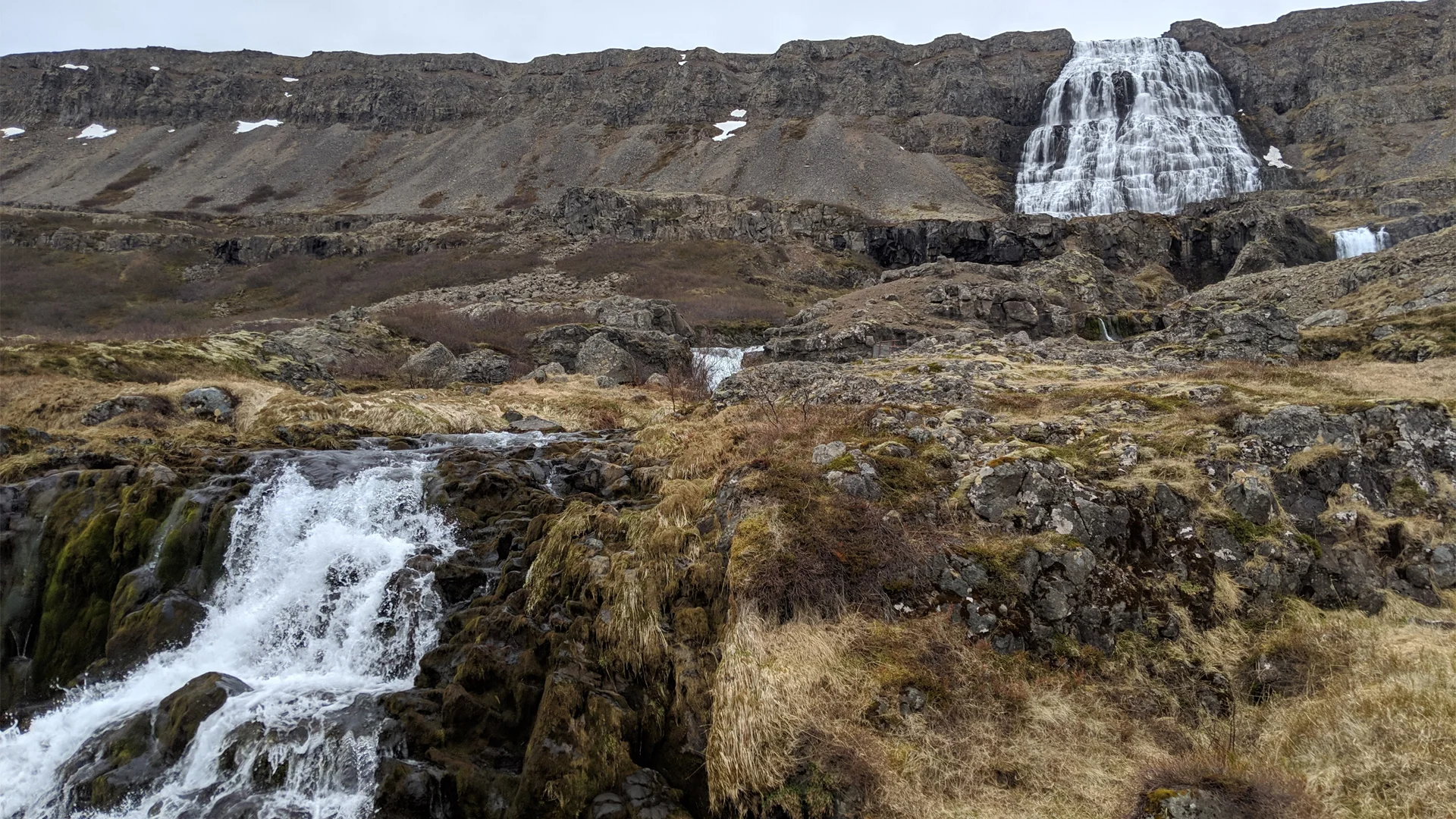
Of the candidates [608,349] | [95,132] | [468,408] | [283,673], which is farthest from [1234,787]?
[95,132]

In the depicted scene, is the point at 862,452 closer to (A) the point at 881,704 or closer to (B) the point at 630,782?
(A) the point at 881,704

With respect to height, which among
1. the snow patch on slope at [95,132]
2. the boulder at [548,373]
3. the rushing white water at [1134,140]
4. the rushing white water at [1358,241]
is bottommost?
the boulder at [548,373]

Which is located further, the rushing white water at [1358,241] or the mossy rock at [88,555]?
the rushing white water at [1358,241]

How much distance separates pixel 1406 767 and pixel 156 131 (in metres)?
158

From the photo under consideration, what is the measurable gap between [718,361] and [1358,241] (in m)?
51.3

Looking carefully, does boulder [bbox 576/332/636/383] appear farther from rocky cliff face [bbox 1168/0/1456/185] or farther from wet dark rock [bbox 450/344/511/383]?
rocky cliff face [bbox 1168/0/1456/185]

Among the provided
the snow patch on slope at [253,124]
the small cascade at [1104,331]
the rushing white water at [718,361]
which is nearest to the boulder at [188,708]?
the rushing white water at [718,361]

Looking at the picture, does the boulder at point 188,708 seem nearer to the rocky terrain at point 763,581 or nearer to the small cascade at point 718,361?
the rocky terrain at point 763,581

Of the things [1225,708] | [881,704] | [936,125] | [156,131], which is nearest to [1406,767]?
[1225,708]

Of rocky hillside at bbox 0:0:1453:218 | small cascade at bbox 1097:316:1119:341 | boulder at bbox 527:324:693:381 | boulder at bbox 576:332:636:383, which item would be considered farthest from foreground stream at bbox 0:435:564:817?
rocky hillside at bbox 0:0:1453:218

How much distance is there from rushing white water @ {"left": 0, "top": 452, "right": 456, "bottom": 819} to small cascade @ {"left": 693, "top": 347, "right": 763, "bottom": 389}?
20.3 metres

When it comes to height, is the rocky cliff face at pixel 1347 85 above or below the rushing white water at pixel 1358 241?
above

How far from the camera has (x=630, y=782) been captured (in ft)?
22.0

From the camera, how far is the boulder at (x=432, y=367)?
92.8 feet
